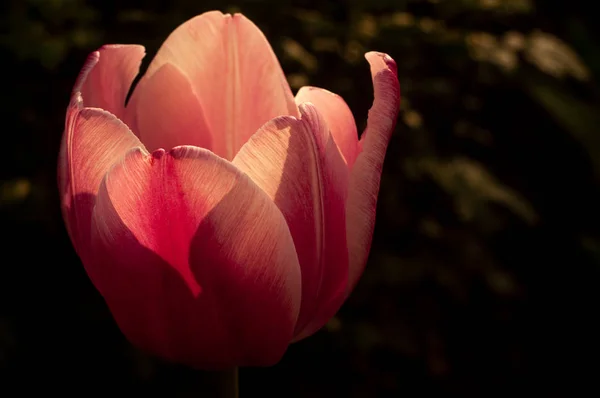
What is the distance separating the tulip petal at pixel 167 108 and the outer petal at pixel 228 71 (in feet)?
0.04

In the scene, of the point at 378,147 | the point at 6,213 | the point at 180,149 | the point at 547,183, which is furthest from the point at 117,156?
the point at 547,183

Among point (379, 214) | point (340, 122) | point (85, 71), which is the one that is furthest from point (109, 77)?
point (379, 214)

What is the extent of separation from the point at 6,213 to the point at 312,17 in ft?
1.96

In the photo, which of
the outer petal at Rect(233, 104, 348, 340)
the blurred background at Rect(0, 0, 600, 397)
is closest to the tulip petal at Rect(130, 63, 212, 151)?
the outer petal at Rect(233, 104, 348, 340)

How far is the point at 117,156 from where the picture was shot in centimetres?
51

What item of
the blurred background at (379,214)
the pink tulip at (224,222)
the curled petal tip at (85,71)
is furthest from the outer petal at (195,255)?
the blurred background at (379,214)

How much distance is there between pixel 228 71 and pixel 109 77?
0.10m

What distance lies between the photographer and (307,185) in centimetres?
50

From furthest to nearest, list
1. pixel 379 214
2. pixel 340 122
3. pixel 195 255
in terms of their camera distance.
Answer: pixel 379 214 → pixel 340 122 → pixel 195 255

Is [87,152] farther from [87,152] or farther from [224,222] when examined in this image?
[224,222]

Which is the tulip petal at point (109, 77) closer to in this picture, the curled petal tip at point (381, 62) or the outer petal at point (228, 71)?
the outer petal at point (228, 71)

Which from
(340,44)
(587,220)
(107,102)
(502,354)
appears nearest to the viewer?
(107,102)

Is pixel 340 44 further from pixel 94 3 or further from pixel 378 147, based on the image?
pixel 378 147

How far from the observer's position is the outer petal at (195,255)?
0.47 meters
